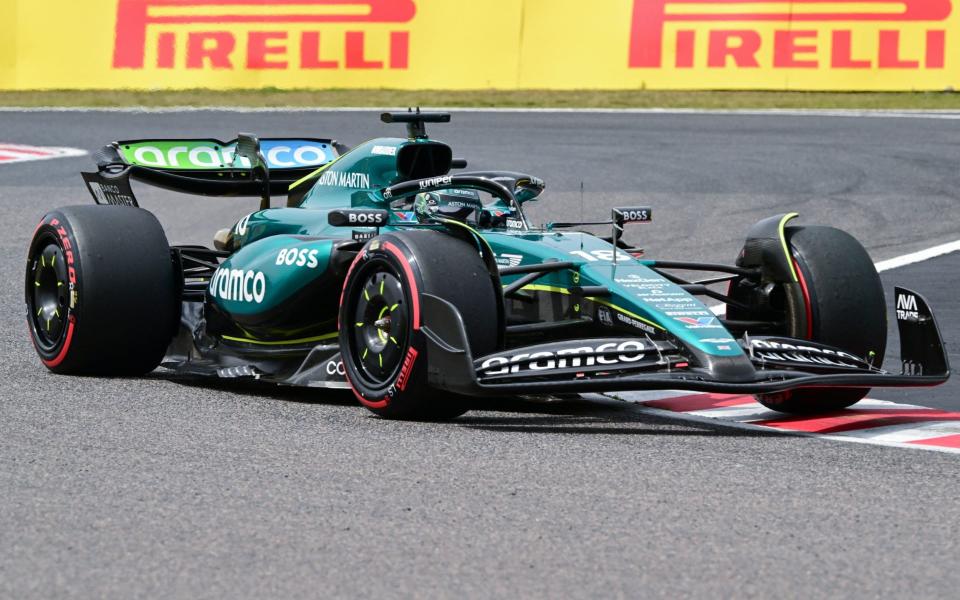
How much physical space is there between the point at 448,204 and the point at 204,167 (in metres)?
2.00

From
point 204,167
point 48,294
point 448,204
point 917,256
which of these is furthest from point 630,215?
point 917,256

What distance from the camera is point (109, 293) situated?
8.04 m

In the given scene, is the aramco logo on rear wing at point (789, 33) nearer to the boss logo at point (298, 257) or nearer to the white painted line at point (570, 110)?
the white painted line at point (570, 110)

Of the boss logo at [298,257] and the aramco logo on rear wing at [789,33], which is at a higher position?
the aramco logo on rear wing at [789,33]

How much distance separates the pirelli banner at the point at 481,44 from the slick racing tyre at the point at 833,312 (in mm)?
12712

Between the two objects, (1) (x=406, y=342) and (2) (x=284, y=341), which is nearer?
(1) (x=406, y=342)

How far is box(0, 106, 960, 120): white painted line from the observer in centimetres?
1972

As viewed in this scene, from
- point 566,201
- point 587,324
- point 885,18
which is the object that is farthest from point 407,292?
point 885,18

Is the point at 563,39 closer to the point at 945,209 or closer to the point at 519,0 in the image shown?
the point at 519,0

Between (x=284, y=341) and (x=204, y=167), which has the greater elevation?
(x=204, y=167)

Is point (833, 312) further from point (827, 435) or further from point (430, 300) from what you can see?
A: point (430, 300)

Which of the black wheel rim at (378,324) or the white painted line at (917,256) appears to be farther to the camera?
the white painted line at (917,256)

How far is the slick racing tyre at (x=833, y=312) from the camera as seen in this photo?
7375mm

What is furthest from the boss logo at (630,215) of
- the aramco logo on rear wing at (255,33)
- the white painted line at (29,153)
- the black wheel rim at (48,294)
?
the aramco logo on rear wing at (255,33)
